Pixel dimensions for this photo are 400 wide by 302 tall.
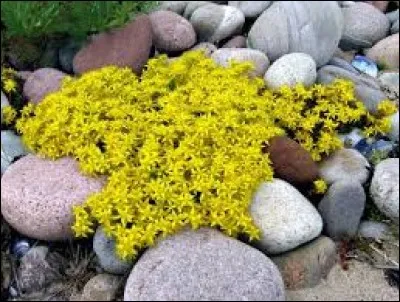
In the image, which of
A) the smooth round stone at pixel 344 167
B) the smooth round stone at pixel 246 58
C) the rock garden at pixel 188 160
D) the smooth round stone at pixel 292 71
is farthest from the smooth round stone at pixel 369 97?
the smooth round stone at pixel 246 58

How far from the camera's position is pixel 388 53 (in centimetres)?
507

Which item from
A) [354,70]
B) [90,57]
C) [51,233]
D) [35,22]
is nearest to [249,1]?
[354,70]

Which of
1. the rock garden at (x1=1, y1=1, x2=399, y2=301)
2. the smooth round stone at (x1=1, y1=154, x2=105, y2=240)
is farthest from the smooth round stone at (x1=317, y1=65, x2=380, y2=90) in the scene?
the smooth round stone at (x1=1, y1=154, x2=105, y2=240)

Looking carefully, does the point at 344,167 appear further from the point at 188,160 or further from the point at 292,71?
the point at 188,160

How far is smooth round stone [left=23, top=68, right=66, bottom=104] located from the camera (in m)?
4.37

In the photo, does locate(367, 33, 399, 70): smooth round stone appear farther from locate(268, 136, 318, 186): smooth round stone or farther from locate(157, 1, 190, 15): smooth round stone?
locate(268, 136, 318, 186): smooth round stone

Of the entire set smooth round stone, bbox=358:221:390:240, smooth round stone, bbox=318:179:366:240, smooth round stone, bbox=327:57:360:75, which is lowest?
smooth round stone, bbox=358:221:390:240

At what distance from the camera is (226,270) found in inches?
131

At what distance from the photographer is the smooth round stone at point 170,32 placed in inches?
188

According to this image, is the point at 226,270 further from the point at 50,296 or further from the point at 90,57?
the point at 90,57

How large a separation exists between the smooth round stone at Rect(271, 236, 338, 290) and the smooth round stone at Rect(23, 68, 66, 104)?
5.62ft

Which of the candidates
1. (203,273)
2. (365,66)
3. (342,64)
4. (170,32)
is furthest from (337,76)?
(203,273)

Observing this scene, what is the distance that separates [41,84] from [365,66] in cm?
217

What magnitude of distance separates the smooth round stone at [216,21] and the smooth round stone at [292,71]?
590mm
